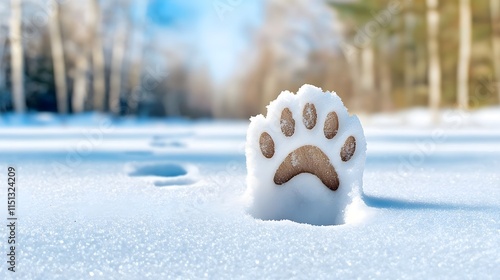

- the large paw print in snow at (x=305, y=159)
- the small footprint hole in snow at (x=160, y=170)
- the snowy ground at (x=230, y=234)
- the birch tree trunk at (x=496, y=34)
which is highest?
the birch tree trunk at (x=496, y=34)

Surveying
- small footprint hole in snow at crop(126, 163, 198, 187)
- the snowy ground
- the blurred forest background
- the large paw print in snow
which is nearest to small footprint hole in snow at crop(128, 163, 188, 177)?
small footprint hole in snow at crop(126, 163, 198, 187)

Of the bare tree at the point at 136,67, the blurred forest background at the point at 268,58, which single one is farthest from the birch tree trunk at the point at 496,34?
the bare tree at the point at 136,67

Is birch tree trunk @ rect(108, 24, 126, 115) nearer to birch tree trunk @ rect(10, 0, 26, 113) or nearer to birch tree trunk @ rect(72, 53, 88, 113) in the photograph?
birch tree trunk @ rect(72, 53, 88, 113)

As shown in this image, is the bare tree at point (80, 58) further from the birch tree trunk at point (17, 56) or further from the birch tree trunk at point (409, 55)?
the birch tree trunk at point (409, 55)

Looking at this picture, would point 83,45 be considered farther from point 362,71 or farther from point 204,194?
point 204,194

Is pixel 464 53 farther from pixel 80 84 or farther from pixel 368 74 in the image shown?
pixel 80 84

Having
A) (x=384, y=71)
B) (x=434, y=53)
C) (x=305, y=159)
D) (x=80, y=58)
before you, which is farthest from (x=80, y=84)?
(x=305, y=159)
